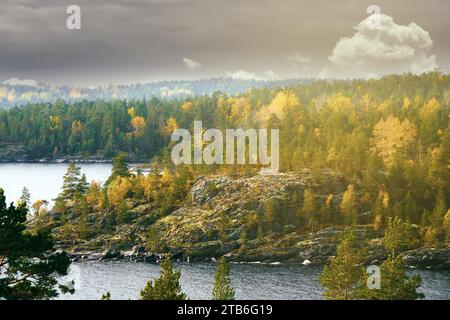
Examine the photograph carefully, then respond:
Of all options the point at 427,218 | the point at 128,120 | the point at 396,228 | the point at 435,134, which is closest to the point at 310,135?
the point at 435,134

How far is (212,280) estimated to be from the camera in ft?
219

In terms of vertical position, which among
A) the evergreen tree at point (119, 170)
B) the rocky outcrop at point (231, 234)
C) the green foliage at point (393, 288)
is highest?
the evergreen tree at point (119, 170)

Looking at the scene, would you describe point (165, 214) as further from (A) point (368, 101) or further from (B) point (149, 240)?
(A) point (368, 101)

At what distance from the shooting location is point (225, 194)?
292ft

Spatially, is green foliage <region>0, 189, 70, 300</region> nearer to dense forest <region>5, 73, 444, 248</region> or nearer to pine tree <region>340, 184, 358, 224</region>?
dense forest <region>5, 73, 444, 248</region>

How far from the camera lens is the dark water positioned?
60.5m

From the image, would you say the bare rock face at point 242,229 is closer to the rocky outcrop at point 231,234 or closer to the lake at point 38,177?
the rocky outcrop at point 231,234

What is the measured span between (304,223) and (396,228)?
15.1 m

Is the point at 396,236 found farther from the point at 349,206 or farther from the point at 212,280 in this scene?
the point at 212,280

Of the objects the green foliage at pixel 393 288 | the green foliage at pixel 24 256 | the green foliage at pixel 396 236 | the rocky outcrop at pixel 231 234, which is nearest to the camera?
the green foliage at pixel 24 256

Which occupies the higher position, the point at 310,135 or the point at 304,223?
the point at 310,135

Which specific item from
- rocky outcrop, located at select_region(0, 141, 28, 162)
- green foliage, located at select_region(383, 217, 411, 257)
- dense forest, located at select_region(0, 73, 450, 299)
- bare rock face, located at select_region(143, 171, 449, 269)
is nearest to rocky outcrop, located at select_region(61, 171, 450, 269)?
bare rock face, located at select_region(143, 171, 449, 269)

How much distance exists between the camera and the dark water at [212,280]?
60.5 metres

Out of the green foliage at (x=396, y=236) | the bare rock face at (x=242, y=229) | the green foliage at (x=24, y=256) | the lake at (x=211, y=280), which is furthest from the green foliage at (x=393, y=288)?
the bare rock face at (x=242, y=229)
